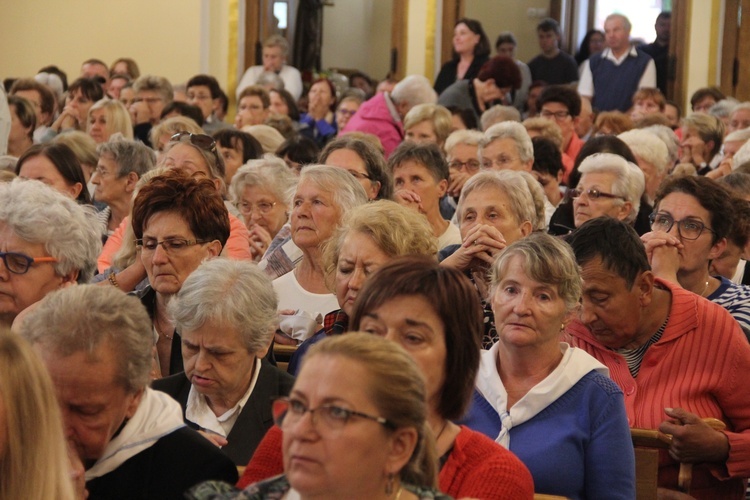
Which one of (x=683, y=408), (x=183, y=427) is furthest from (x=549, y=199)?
(x=183, y=427)

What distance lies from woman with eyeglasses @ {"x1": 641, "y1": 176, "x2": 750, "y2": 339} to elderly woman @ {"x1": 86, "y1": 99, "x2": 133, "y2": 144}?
4313mm

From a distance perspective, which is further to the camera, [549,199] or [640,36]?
[640,36]

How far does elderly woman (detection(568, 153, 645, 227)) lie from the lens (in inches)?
202

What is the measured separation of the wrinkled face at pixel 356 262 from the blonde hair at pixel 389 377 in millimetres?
1468

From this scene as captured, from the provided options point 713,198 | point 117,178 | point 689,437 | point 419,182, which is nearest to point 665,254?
point 713,198

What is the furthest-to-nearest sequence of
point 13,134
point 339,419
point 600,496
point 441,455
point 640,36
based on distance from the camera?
1. point 640,36
2. point 13,134
3. point 600,496
4. point 441,455
5. point 339,419

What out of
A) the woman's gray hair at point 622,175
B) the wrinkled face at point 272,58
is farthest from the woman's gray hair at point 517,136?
the wrinkled face at point 272,58

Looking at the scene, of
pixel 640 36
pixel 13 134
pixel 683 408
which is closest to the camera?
pixel 683 408

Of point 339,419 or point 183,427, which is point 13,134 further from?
point 339,419

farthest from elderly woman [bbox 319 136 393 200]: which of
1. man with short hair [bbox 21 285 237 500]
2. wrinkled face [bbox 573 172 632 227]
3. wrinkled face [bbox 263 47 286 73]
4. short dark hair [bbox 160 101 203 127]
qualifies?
wrinkled face [bbox 263 47 286 73]

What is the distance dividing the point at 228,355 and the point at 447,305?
811 mm

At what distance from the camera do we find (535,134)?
7.06m

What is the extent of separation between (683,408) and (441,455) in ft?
4.40

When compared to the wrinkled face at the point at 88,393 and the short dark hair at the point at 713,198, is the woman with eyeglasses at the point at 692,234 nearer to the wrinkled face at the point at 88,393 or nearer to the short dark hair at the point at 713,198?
the short dark hair at the point at 713,198
